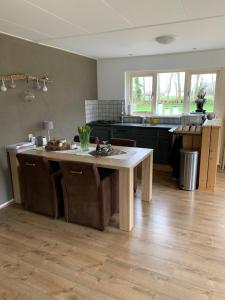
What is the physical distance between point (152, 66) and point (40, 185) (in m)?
3.40

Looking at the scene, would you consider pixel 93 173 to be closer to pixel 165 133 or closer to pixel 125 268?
pixel 125 268

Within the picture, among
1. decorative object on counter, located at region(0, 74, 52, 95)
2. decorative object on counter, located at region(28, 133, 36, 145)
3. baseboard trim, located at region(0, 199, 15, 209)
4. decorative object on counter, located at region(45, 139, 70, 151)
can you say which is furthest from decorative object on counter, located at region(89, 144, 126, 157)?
baseboard trim, located at region(0, 199, 15, 209)

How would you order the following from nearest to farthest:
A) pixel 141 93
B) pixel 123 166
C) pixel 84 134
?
pixel 123 166, pixel 84 134, pixel 141 93

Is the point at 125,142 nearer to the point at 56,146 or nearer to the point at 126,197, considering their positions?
the point at 56,146

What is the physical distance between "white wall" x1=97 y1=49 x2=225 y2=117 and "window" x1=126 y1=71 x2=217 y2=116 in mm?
179

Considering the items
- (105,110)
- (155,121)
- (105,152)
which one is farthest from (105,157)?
(105,110)

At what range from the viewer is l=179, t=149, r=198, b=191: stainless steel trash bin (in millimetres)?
3467

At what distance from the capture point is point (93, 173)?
2387 mm

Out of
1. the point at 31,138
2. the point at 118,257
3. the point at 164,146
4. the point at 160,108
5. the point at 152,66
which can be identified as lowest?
the point at 118,257

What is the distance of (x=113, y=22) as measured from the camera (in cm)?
257

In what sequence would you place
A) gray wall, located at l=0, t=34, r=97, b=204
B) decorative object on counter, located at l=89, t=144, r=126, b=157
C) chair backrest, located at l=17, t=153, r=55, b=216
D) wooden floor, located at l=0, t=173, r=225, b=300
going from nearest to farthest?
1. wooden floor, located at l=0, t=173, r=225, b=300
2. chair backrest, located at l=17, t=153, r=55, b=216
3. decorative object on counter, located at l=89, t=144, r=126, b=157
4. gray wall, located at l=0, t=34, r=97, b=204

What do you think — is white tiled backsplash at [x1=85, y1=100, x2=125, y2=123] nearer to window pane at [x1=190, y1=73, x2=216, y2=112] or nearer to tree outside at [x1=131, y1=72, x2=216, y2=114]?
tree outside at [x1=131, y1=72, x2=216, y2=114]

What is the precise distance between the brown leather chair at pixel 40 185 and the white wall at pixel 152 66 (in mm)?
3037

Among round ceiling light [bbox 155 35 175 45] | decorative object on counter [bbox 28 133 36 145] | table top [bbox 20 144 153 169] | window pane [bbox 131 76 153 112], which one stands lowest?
table top [bbox 20 144 153 169]
